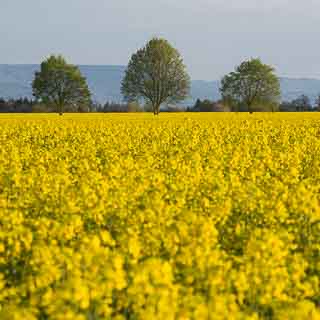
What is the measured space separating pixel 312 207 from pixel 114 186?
316 cm

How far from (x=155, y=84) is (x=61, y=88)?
10.3 metres

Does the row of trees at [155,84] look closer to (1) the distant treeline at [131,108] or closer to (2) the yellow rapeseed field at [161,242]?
(1) the distant treeline at [131,108]

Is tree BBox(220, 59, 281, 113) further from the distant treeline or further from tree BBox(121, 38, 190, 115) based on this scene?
tree BBox(121, 38, 190, 115)

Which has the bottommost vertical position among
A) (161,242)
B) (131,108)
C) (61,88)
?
(161,242)

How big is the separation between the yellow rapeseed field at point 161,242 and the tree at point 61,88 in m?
59.4

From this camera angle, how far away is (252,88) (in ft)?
262

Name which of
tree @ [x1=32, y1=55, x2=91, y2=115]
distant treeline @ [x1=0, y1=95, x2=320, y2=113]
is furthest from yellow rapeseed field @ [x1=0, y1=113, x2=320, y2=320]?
distant treeline @ [x1=0, y1=95, x2=320, y2=113]

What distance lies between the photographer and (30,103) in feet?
314

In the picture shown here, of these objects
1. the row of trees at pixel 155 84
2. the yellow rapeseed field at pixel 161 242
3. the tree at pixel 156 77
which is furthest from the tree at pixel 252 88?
the yellow rapeseed field at pixel 161 242

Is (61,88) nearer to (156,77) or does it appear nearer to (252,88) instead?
(156,77)

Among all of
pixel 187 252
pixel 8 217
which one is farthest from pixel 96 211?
pixel 187 252

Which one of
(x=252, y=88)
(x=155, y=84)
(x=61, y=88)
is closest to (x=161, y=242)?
(x=155, y=84)

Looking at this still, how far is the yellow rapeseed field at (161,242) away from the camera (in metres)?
5.44

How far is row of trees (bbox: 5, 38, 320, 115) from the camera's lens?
7244cm
